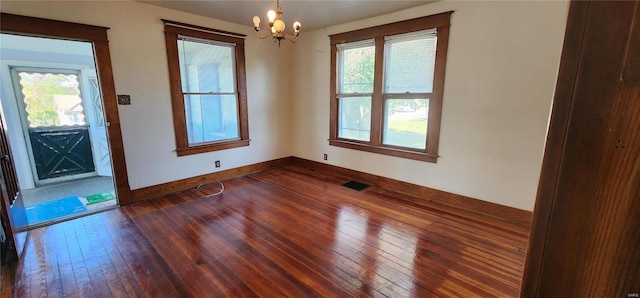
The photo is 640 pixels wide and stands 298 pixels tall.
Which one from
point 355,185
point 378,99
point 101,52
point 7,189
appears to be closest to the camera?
point 7,189

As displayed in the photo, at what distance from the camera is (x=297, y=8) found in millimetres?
3514

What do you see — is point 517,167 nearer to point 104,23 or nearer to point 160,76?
point 160,76

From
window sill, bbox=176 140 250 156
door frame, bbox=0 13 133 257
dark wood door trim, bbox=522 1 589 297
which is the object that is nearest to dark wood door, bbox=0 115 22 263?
door frame, bbox=0 13 133 257

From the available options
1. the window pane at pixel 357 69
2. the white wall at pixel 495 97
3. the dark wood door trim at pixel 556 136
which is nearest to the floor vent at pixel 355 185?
the white wall at pixel 495 97

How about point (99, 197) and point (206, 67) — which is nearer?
point (206, 67)

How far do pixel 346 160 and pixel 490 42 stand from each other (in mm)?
2587

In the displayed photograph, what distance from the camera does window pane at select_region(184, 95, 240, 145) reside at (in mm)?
4062

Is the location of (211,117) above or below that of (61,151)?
above

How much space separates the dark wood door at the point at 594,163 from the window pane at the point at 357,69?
3.71 m

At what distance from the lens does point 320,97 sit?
15.7ft

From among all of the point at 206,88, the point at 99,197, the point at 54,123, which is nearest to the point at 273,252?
the point at 206,88

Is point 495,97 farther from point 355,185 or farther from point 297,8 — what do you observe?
point 297,8

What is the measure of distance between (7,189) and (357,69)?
422cm

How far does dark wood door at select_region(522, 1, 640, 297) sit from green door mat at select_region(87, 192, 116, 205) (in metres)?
5.32
